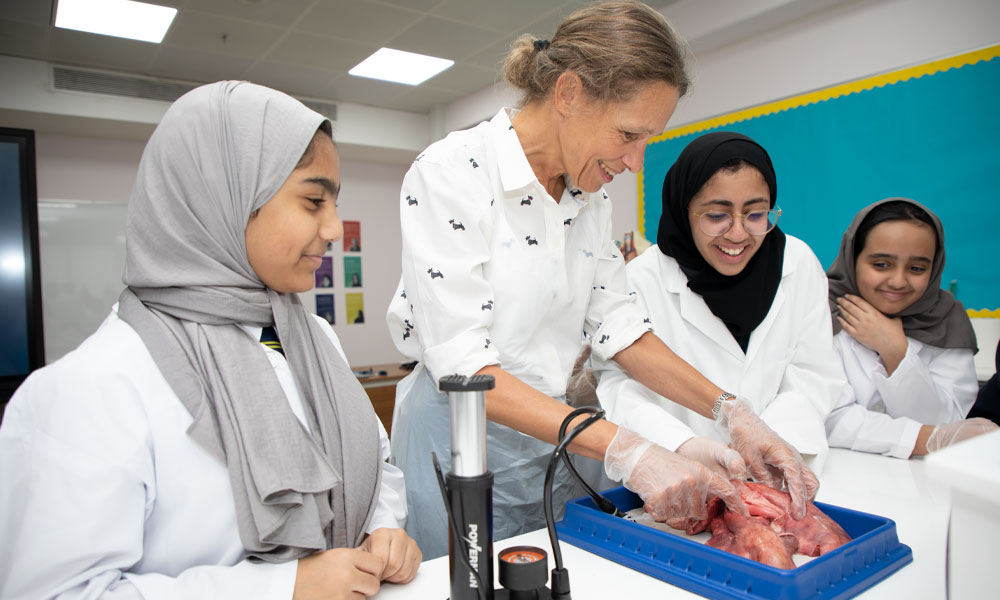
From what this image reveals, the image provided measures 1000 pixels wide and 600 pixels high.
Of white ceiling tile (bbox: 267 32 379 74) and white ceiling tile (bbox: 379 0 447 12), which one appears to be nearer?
white ceiling tile (bbox: 379 0 447 12)

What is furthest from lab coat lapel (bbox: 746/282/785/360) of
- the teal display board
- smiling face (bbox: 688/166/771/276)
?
the teal display board

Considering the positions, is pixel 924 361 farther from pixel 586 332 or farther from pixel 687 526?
pixel 687 526

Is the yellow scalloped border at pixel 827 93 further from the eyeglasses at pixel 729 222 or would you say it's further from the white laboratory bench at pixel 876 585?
the white laboratory bench at pixel 876 585

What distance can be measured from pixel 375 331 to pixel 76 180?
312 cm

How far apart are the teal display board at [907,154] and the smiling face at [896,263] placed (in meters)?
1.36

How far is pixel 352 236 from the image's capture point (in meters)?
7.10

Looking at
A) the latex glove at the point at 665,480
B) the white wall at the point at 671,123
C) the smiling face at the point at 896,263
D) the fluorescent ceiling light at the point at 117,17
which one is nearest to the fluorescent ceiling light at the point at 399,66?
the white wall at the point at 671,123

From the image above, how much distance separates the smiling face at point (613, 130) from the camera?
133cm

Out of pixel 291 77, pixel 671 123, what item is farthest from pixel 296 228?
pixel 291 77

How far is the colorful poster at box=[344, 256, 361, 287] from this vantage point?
7031 mm

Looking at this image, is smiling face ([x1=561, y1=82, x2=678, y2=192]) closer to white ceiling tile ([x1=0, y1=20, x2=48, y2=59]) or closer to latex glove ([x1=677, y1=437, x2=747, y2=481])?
latex glove ([x1=677, y1=437, x2=747, y2=481])

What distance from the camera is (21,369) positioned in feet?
15.5

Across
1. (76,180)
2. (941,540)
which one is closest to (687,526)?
(941,540)

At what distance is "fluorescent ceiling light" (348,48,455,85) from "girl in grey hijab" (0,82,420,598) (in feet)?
14.1
